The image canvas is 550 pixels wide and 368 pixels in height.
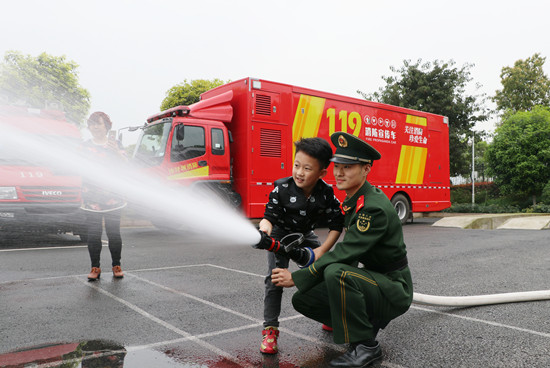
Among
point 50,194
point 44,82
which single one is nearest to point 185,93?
point 44,82

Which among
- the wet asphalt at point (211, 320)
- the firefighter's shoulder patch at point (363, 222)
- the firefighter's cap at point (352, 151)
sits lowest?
the wet asphalt at point (211, 320)

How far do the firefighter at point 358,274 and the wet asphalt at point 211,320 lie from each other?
0.27 meters

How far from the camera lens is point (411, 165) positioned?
1463 cm

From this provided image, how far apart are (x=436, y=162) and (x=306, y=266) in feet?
46.2

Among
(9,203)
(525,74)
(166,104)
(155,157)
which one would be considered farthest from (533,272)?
(525,74)

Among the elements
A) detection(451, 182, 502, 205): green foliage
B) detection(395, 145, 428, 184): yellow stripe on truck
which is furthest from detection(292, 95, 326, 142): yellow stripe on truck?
Result: detection(451, 182, 502, 205): green foliage

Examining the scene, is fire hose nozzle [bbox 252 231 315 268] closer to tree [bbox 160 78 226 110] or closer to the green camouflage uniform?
the green camouflage uniform

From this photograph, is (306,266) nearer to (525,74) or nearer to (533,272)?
(533,272)

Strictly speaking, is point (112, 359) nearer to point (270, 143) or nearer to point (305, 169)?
point (305, 169)

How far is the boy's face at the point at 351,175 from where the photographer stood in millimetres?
2889

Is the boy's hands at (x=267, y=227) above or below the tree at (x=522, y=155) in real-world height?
below

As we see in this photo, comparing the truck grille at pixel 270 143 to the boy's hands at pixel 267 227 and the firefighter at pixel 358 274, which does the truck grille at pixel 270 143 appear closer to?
the boy's hands at pixel 267 227

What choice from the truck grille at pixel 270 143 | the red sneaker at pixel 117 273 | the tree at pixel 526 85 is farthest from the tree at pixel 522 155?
the red sneaker at pixel 117 273

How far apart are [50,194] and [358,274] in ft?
25.7
